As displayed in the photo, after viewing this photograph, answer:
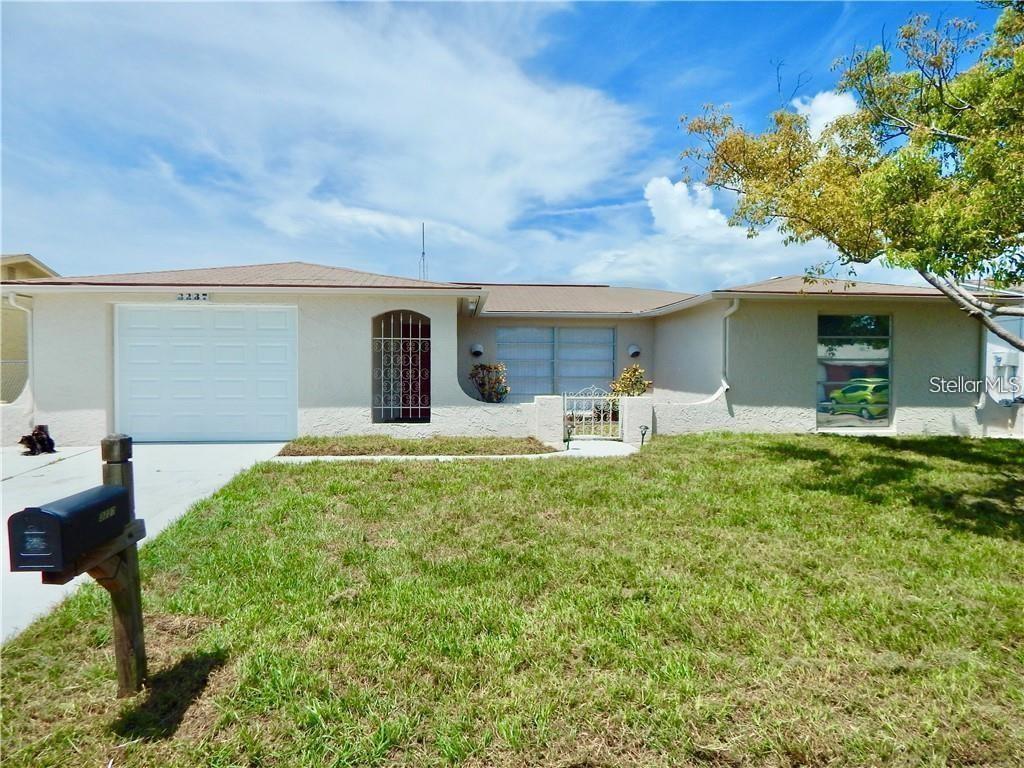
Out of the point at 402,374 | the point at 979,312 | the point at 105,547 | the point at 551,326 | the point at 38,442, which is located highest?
the point at 551,326

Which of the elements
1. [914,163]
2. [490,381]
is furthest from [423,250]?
[914,163]

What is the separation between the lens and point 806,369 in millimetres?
11961

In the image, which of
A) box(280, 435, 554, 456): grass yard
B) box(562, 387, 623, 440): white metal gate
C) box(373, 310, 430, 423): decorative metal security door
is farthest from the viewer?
box(373, 310, 430, 423): decorative metal security door

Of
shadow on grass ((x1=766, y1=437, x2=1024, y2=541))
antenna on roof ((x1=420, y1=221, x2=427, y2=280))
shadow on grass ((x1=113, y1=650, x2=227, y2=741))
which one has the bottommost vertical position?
shadow on grass ((x1=113, y1=650, x2=227, y2=741))

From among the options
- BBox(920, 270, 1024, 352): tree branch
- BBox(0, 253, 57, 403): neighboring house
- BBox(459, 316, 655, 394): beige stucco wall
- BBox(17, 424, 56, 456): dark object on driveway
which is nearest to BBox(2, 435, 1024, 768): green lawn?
BBox(920, 270, 1024, 352): tree branch

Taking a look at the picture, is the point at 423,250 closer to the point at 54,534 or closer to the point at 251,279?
the point at 251,279

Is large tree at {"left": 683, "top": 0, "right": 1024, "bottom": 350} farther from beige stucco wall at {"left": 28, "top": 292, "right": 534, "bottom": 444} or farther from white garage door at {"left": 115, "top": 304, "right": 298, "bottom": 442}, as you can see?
white garage door at {"left": 115, "top": 304, "right": 298, "bottom": 442}

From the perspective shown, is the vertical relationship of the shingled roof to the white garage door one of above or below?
above

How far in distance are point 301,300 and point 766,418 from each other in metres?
10.5

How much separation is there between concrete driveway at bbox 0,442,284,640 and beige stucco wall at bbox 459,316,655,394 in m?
6.20

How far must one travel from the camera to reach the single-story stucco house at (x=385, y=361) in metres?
10.3

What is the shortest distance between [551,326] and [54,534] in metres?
14.0

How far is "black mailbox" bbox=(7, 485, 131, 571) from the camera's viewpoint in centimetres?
208

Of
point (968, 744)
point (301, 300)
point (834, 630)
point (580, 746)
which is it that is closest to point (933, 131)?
point (834, 630)
